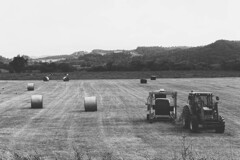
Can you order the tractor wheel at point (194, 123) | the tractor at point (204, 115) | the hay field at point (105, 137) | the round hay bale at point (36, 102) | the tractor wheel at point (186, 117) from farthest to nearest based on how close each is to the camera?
the round hay bale at point (36, 102) → the tractor wheel at point (186, 117) → the tractor wheel at point (194, 123) → the tractor at point (204, 115) → the hay field at point (105, 137)

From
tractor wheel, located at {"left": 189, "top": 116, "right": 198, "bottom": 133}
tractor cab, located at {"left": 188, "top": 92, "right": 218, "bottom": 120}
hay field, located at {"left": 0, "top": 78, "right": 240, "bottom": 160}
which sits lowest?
hay field, located at {"left": 0, "top": 78, "right": 240, "bottom": 160}

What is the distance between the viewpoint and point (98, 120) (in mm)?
27312

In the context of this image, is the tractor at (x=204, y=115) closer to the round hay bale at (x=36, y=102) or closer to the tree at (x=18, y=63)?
the round hay bale at (x=36, y=102)

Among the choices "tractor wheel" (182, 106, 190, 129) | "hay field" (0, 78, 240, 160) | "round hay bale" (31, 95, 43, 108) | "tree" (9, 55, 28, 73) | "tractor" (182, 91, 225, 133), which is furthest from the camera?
"tree" (9, 55, 28, 73)

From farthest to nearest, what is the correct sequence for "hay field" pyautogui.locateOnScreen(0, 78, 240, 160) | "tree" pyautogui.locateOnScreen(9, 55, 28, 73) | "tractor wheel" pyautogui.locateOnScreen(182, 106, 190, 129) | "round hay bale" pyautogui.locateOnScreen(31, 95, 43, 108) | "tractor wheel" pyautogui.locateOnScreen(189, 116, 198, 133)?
"tree" pyautogui.locateOnScreen(9, 55, 28, 73) < "round hay bale" pyautogui.locateOnScreen(31, 95, 43, 108) < "tractor wheel" pyautogui.locateOnScreen(182, 106, 190, 129) < "tractor wheel" pyautogui.locateOnScreen(189, 116, 198, 133) < "hay field" pyautogui.locateOnScreen(0, 78, 240, 160)

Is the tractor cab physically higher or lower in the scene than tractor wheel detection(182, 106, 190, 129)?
higher

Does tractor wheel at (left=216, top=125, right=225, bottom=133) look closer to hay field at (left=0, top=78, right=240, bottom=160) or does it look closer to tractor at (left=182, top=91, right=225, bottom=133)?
tractor at (left=182, top=91, right=225, bottom=133)

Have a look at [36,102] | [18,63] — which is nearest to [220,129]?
[36,102]

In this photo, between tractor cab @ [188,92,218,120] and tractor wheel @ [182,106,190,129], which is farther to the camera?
tractor wheel @ [182,106,190,129]

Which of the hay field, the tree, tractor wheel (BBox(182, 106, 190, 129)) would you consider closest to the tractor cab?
tractor wheel (BBox(182, 106, 190, 129))

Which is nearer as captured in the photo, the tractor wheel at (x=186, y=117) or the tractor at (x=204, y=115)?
the tractor at (x=204, y=115)

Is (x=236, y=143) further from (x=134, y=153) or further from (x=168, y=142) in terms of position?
(x=134, y=153)

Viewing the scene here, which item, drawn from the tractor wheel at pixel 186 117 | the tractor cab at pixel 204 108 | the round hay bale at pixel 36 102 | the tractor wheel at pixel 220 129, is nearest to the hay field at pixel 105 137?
the tractor wheel at pixel 220 129

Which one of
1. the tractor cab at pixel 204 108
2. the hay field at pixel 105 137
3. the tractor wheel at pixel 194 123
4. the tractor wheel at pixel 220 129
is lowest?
the hay field at pixel 105 137
